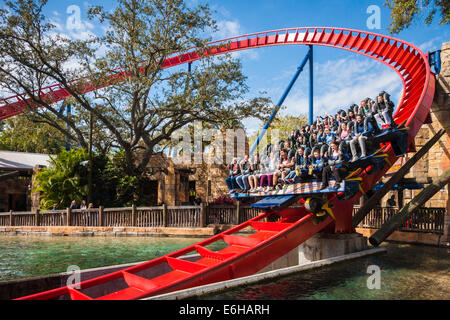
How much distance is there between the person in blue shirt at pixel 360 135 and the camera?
8.79 m

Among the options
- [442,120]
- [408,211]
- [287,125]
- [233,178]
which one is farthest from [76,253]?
[287,125]

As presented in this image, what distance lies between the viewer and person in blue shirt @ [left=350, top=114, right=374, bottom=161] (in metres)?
8.79

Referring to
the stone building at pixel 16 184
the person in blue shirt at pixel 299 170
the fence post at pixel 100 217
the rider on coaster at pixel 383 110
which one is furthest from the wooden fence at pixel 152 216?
the stone building at pixel 16 184

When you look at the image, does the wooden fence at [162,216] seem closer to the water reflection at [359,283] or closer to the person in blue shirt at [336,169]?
the water reflection at [359,283]

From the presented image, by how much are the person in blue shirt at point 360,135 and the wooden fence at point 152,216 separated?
753cm

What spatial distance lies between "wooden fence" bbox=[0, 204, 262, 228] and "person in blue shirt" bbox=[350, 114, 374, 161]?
7.53 meters

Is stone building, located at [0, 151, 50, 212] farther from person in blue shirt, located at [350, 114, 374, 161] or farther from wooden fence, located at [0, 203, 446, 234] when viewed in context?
person in blue shirt, located at [350, 114, 374, 161]

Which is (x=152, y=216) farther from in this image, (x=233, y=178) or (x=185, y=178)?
(x=185, y=178)

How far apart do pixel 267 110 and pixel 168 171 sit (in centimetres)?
777

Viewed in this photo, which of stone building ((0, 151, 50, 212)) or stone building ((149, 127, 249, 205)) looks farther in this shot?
stone building ((0, 151, 50, 212))

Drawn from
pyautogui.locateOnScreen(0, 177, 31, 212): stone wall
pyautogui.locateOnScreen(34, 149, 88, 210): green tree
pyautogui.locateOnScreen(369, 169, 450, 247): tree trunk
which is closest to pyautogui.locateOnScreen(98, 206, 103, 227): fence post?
pyautogui.locateOnScreen(34, 149, 88, 210): green tree

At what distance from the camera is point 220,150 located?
2645cm

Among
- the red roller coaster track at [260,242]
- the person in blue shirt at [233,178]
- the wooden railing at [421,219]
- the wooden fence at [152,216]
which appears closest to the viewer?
the red roller coaster track at [260,242]
